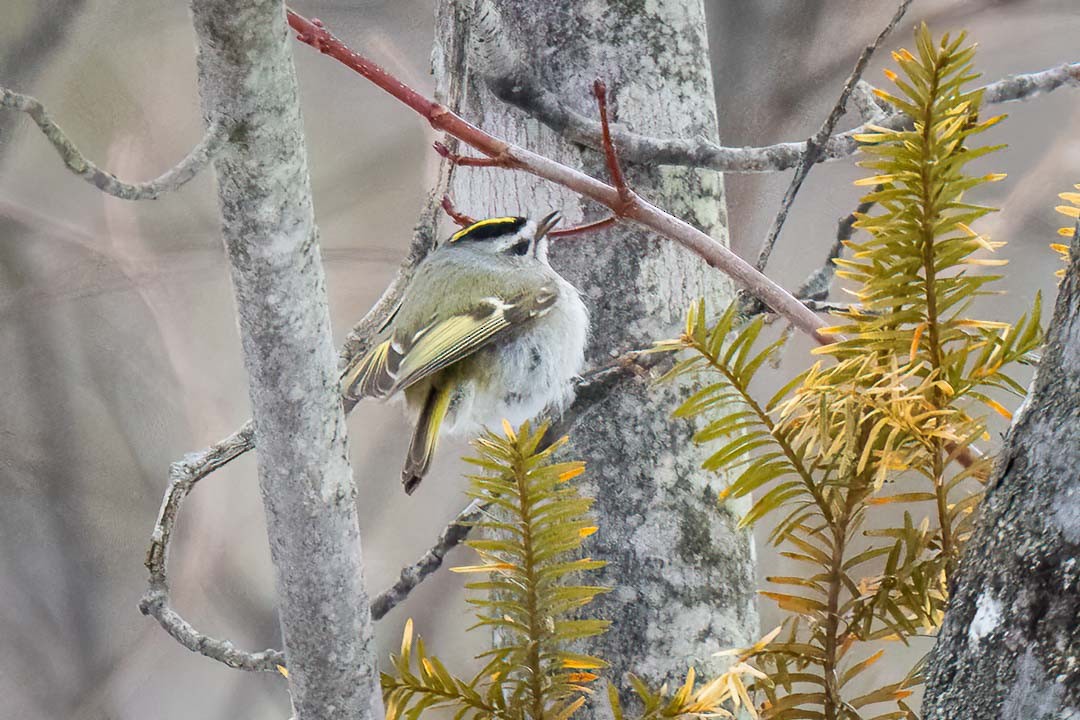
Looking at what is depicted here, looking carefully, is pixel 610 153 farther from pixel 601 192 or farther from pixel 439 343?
pixel 439 343

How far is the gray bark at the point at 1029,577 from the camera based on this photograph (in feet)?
0.84

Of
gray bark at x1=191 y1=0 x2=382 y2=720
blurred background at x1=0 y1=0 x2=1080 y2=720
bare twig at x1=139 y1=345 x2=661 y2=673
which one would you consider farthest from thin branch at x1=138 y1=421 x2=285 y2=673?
blurred background at x1=0 y1=0 x2=1080 y2=720

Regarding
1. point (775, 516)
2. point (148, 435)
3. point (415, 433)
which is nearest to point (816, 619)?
point (415, 433)

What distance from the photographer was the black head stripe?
1.83 feet

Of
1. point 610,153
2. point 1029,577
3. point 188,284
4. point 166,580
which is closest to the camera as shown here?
point 1029,577

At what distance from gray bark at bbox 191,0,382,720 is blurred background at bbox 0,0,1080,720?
0.83 metres

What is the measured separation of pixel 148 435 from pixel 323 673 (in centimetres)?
91

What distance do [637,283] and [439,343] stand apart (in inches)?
4.7

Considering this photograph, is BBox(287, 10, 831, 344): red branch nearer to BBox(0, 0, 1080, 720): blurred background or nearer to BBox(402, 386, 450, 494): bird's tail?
BBox(402, 386, 450, 494): bird's tail

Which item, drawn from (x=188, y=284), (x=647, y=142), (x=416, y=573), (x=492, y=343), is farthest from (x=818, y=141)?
(x=188, y=284)

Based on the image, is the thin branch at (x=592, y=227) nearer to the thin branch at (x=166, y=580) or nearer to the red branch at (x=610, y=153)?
the red branch at (x=610, y=153)

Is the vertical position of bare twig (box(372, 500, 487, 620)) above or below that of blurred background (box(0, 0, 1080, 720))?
below

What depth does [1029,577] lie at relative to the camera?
26 centimetres

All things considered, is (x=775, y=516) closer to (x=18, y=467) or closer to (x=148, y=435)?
(x=148, y=435)
